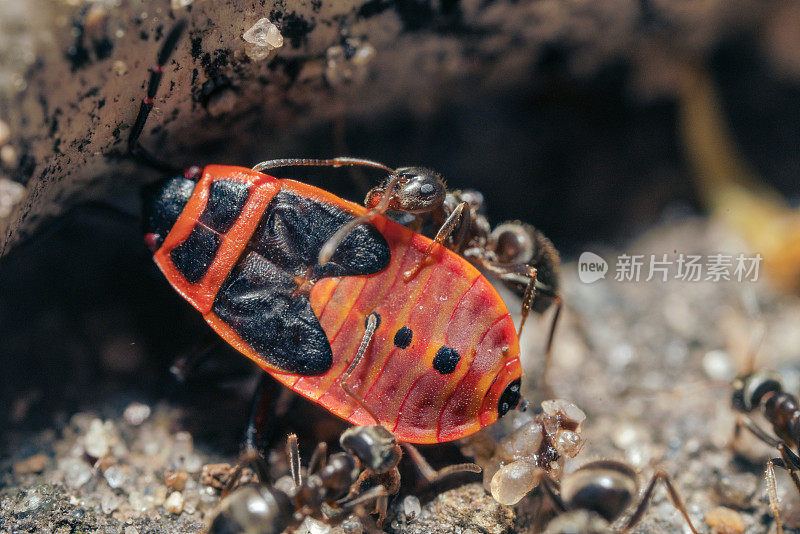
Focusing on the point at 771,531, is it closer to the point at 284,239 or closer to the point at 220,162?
the point at 284,239

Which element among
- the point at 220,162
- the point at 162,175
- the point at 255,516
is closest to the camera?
the point at 255,516

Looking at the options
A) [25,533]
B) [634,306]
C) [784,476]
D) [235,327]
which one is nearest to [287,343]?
[235,327]

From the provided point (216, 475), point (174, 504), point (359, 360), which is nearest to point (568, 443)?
point (359, 360)

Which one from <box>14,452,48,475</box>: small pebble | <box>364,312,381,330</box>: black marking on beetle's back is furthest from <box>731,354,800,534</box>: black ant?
<box>14,452,48,475</box>: small pebble

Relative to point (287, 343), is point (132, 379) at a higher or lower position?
lower

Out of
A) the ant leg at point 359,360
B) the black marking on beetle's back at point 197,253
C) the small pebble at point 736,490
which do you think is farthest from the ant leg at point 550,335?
the black marking on beetle's back at point 197,253

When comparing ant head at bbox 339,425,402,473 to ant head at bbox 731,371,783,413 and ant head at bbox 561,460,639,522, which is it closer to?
ant head at bbox 561,460,639,522

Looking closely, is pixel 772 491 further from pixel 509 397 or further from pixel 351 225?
pixel 351 225
